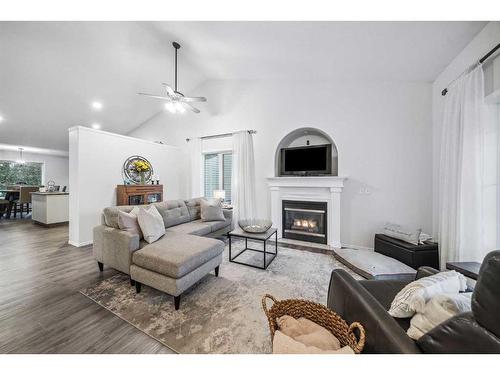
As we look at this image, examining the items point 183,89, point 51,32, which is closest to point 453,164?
point 183,89

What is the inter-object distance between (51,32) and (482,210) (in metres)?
6.19

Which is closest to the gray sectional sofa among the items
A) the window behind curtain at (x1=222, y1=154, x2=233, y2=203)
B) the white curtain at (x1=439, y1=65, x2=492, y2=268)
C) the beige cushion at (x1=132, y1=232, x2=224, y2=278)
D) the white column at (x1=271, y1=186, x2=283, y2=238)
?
the beige cushion at (x1=132, y1=232, x2=224, y2=278)

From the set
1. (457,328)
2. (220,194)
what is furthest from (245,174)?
(457,328)

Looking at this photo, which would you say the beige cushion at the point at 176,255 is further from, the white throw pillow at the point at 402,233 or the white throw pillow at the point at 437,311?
→ the white throw pillow at the point at 402,233

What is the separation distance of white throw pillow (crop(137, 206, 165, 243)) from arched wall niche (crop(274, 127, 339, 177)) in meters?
2.48

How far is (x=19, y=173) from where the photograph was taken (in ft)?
23.5

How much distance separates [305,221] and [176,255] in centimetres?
267

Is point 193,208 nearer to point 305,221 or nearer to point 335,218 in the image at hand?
point 305,221

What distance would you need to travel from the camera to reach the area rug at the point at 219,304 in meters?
1.37

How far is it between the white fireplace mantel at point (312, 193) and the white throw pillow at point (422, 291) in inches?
92.3

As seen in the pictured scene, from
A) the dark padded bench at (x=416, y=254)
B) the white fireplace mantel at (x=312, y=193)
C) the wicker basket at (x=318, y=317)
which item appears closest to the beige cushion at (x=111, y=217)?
the wicker basket at (x=318, y=317)

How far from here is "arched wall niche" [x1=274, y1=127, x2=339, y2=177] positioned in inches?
139

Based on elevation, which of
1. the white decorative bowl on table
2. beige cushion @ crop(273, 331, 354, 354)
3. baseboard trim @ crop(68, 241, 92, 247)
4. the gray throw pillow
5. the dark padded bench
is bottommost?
baseboard trim @ crop(68, 241, 92, 247)

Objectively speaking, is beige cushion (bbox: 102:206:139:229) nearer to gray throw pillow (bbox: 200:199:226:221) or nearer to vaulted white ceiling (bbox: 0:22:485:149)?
gray throw pillow (bbox: 200:199:226:221)
